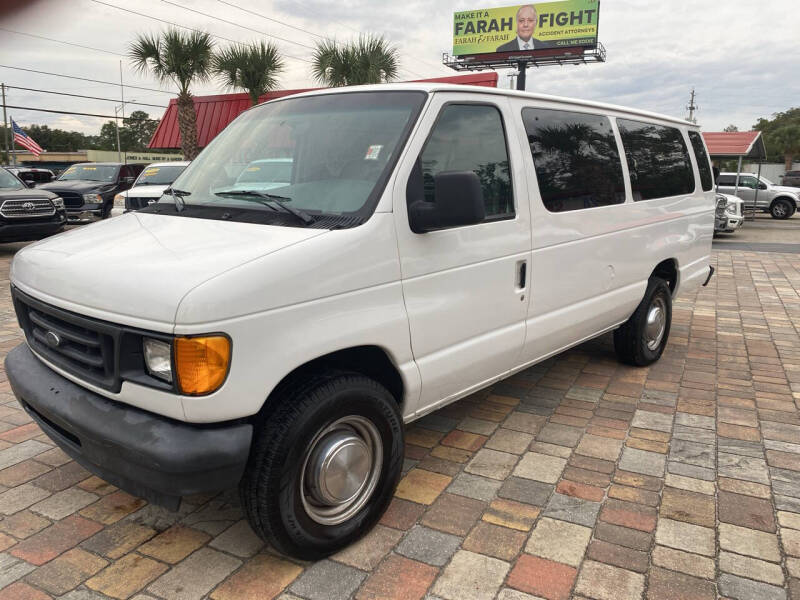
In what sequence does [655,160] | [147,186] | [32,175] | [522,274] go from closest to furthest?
[522,274], [655,160], [147,186], [32,175]

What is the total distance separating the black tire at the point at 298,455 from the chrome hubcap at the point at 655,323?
3200mm

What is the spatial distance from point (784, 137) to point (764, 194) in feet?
188

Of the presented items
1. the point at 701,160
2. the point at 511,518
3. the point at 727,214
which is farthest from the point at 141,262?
the point at 727,214

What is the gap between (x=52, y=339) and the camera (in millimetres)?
2648

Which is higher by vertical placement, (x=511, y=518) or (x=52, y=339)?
(x=52, y=339)

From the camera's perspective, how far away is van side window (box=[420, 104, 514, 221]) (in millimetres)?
2955

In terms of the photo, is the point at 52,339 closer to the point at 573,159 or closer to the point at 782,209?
the point at 573,159

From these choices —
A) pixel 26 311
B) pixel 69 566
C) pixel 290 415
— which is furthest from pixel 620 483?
pixel 26 311

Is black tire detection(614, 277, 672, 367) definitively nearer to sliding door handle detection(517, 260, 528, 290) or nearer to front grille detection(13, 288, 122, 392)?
sliding door handle detection(517, 260, 528, 290)

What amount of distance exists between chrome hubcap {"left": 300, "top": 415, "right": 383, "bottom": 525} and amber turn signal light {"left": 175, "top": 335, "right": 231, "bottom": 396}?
0.53 meters

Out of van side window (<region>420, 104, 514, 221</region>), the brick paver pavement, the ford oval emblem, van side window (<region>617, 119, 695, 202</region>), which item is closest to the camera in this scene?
the brick paver pavement

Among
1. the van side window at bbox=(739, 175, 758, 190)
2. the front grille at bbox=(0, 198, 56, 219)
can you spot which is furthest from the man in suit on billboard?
the front grille at bbox=(0, 198, 56, 219)

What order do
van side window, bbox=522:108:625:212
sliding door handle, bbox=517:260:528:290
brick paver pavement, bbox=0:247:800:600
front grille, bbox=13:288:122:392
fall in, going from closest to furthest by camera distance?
1. front grille, bbox=13:288:122:392
2. brick paver pavement, bbox=0:247:800:600
3. sliding door handle, bbox=517:260:528:290
4. van side window, bbox=522:108:625:212

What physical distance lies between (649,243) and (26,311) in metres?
4.18
